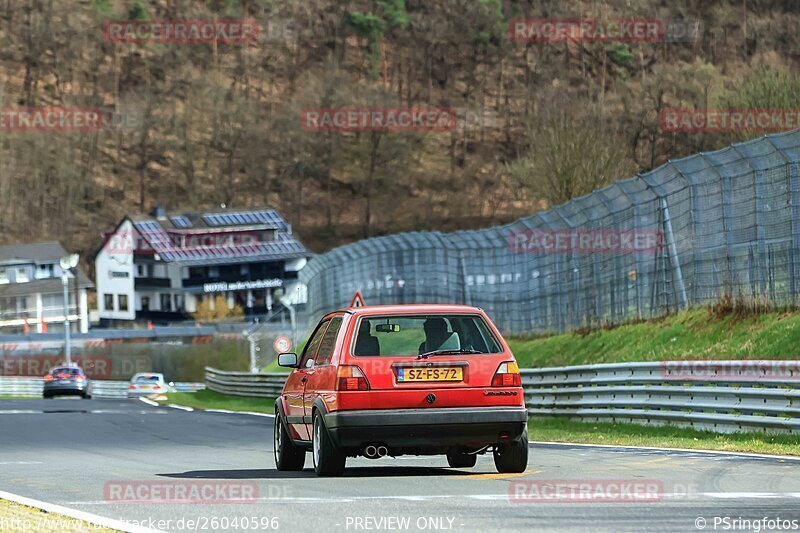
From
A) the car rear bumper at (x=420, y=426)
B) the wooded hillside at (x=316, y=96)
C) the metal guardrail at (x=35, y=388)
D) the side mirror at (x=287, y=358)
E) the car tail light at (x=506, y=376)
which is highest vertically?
the wooded hillside at (x=316, y=96)

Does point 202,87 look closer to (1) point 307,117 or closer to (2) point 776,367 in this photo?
(1) point 307,117

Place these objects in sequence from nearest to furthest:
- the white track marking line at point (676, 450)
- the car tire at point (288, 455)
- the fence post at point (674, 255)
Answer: the car tire at point (288, 455) → the white track marking line at point (676, 450) → the fence post at point (674, 255)

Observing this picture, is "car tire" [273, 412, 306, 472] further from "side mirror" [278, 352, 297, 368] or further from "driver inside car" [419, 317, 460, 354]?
"driver inside car" [419, 317, 460, 354]

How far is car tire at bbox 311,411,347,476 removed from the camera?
12.6 m

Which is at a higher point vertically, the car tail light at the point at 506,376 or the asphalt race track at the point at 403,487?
the car tail light at the point at 506,376

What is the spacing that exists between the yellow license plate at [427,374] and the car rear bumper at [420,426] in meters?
0.26

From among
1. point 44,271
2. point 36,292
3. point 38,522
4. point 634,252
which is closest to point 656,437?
point 634,252

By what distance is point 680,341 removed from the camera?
25.6 meters

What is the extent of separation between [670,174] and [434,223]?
104818 millimetres

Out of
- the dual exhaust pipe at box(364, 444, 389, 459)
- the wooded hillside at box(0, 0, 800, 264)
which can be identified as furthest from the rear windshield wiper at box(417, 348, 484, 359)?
the wooded hillside at box(0, 0, 800, 264)

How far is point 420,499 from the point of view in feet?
34.2

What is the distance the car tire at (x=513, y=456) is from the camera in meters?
12.8

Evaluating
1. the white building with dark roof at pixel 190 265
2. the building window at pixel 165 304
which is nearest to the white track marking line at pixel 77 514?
the white building with dark roof at pixel 190 265

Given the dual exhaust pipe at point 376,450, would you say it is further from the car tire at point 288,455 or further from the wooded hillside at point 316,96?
the wooded hillside at point 316,96
